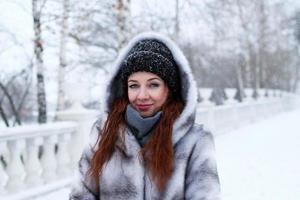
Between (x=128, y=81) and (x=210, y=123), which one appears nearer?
(x=128, y=81)

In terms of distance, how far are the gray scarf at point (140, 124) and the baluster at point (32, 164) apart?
12.6 feet

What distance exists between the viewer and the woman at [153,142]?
1.86m

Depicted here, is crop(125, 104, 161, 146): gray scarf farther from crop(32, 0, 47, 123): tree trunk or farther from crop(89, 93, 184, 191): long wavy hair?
crop(32, 0, 47, 123): tree trunk

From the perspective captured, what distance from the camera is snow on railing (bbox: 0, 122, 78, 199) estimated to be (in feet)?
17.0

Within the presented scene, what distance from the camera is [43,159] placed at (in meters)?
5.93

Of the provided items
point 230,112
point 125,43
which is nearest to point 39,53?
point 125,43

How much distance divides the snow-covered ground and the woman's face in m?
4.06

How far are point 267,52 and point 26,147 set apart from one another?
30.7 metres

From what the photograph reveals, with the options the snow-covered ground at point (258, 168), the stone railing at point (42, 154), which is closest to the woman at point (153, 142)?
the stone railing at point (42, 154)

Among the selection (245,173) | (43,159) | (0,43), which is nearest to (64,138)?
(43,159)

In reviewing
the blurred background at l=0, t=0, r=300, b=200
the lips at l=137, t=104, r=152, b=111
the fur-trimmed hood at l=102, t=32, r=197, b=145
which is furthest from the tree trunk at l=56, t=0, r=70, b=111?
the lips at l=137, t=104, r=152, b=111

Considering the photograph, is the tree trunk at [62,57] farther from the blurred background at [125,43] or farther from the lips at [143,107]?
the lips at [143,107]

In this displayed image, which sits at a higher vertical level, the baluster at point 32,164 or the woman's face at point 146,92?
the woman's face at point 146,92

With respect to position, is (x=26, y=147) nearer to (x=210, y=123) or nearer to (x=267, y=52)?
(x=210, y=123)
